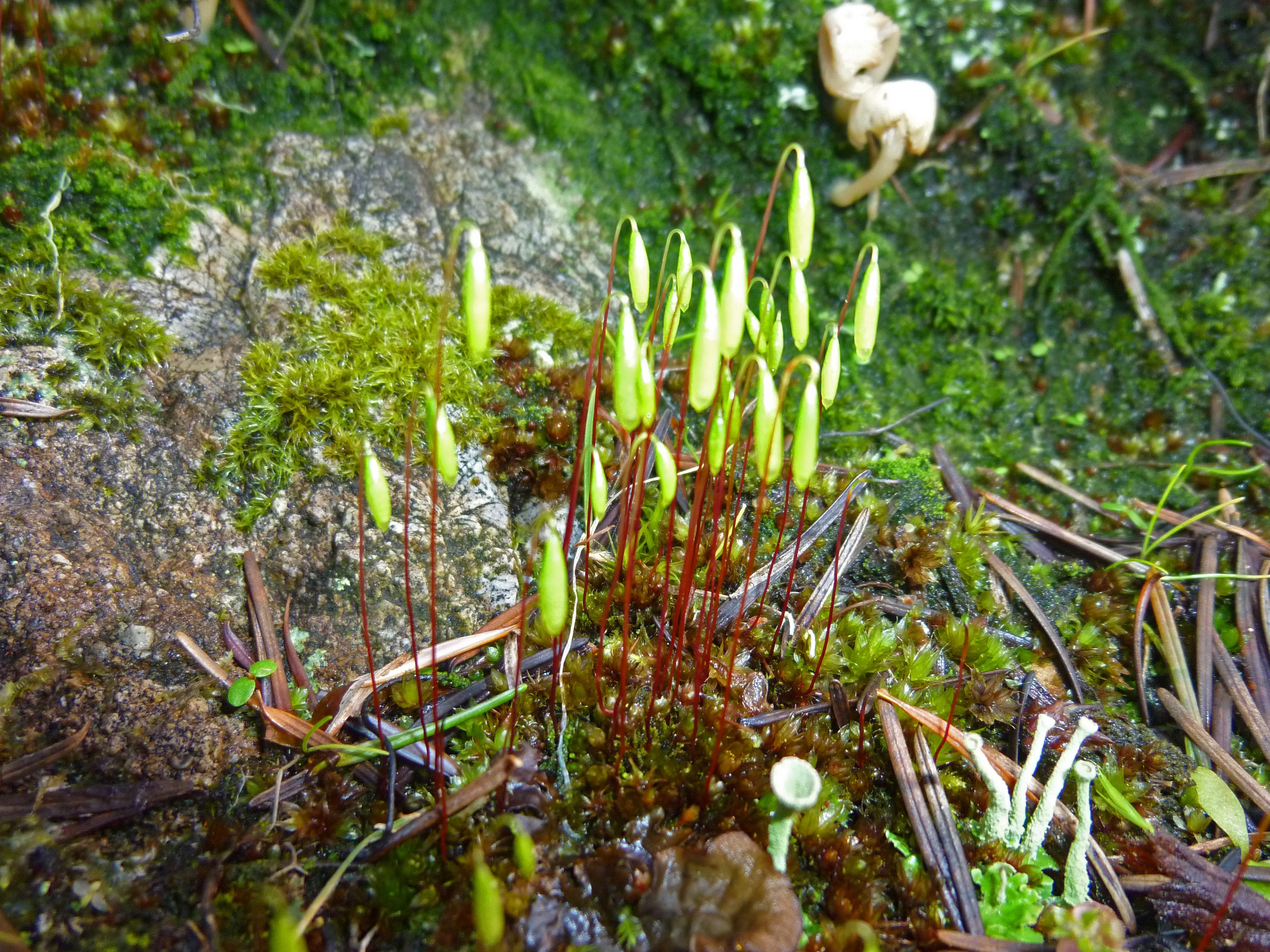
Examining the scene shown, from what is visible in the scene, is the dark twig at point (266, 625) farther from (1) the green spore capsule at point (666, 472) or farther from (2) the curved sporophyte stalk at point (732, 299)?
(2) the curved sporophyte stalk at point (732, 299)

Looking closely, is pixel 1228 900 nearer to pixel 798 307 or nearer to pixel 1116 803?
pixel 1116 803

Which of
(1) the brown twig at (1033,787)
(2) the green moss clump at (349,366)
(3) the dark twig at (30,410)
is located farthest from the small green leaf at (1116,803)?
(3) the dark twig at (30,410)

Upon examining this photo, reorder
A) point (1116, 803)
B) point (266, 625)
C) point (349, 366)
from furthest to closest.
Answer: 1. point (349, 366)
2. point (266, 625)
3. point (1116, 803)

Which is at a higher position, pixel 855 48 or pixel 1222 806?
pixel 855 48

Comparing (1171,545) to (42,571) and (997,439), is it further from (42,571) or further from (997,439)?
(42,571)

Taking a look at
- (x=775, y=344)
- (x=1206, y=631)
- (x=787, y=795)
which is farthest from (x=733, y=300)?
(x=1206, y=631)

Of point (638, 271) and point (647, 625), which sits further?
point (647, 625)
